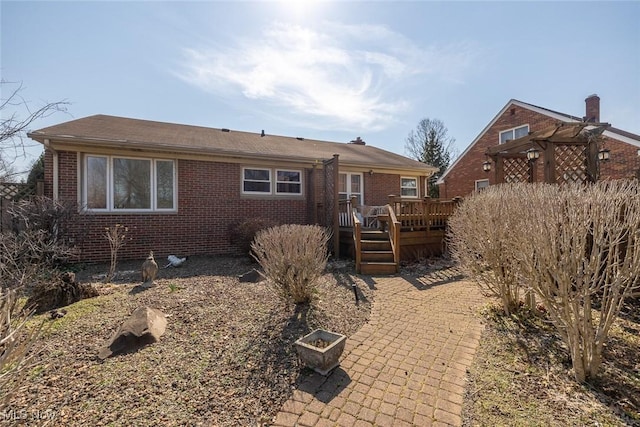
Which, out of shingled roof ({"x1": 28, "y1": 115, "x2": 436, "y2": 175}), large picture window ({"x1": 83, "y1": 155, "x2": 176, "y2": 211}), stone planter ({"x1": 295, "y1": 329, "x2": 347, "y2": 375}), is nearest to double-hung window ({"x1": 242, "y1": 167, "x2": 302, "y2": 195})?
shingled roof ({"x1": 28, "y1": 115, "x2": 436, "y2": 175})

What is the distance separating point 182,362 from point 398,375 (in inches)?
91.9

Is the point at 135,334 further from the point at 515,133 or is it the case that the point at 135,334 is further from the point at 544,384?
the point at 515,133

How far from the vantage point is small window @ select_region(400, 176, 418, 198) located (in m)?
13.6

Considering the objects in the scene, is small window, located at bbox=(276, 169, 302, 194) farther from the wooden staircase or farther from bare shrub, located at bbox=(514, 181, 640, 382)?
bare shrub, located at bbox=(514, 181, 640, 382)

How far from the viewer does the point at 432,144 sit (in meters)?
30.0

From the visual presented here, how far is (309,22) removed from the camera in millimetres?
6836

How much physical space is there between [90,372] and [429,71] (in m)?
10.7

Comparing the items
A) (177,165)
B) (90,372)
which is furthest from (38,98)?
(177,165)

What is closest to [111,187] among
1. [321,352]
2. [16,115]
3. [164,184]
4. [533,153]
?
[164,184]

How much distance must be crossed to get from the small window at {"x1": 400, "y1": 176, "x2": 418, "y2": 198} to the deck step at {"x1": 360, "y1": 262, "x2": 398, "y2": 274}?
6.77 m

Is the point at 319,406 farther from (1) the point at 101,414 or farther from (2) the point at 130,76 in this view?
(2) the point at 130,76

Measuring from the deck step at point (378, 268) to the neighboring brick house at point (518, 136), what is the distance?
6.58m

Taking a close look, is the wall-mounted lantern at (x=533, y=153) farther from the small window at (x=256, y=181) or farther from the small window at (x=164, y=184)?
the small window at (x=164, y=184)

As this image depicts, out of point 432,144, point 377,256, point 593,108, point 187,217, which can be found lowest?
point 377,256
